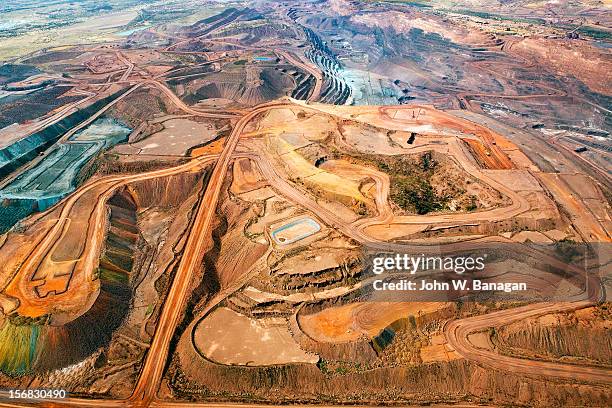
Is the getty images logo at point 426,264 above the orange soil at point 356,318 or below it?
above

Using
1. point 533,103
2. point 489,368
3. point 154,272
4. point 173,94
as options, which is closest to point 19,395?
point 154,272

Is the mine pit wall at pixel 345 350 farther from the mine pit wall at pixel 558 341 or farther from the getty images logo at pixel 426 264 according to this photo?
the mine pit wall at pixel 558 341

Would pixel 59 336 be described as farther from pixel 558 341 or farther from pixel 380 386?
pixel 558 341

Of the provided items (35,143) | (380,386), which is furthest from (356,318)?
(35,143)

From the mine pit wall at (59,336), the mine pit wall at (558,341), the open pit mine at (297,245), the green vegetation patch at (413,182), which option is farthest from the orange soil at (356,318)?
the mine pit wall at (59,336)

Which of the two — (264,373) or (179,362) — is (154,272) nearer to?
(179,362)

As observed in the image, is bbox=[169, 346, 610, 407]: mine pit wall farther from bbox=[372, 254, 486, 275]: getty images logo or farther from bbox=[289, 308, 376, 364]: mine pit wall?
bbox=[372, 254, 486, 275]: getty images logo

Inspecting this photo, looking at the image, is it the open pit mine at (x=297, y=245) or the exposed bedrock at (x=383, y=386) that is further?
the open pit mine at (x=297, y=245)

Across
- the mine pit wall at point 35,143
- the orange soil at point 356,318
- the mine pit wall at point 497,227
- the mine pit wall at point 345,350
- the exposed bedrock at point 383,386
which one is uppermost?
the mine pit wall at point 35,143

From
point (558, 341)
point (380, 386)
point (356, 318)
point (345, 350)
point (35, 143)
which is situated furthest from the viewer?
point (35, 143)
